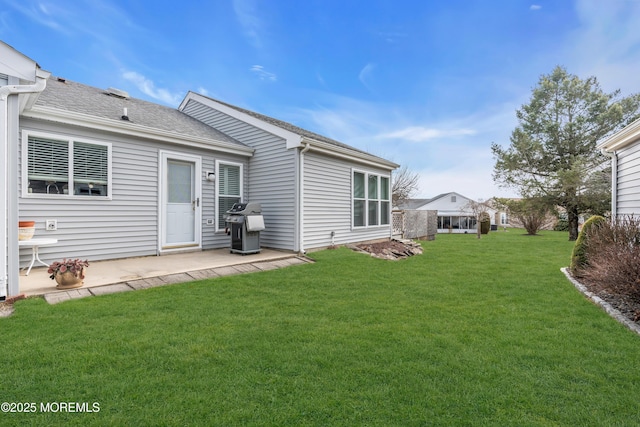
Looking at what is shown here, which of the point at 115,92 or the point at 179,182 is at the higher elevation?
the point at 115,92

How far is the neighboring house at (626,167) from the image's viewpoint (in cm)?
623

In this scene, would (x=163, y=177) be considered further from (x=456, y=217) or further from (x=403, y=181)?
(x=456, y=217)

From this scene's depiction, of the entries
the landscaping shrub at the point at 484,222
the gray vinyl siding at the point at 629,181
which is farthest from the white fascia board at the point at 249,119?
the landscaping shrub at the point at 484,222

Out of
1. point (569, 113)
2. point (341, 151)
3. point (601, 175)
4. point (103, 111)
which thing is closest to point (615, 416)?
point (341, 151)

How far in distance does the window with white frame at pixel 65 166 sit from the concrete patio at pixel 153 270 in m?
1.35

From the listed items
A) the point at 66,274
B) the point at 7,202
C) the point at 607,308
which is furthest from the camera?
the point at 66,274

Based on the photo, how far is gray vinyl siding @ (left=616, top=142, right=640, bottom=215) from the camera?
6.28m

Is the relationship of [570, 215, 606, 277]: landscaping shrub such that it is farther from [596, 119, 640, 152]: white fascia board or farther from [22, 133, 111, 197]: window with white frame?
[22, 133, 111, 197]: window with white frame

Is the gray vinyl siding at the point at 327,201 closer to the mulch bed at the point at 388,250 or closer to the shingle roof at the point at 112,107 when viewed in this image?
the mulch bed at the point at 388,250

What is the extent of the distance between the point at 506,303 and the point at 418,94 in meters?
10.9

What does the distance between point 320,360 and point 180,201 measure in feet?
18.9

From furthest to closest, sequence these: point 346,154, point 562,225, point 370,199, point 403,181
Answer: point 403,181 < point 562,225 < point 370,199 < point 346,154

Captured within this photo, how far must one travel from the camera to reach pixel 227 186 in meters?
7.86

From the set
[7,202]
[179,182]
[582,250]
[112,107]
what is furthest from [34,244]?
[582,250]
